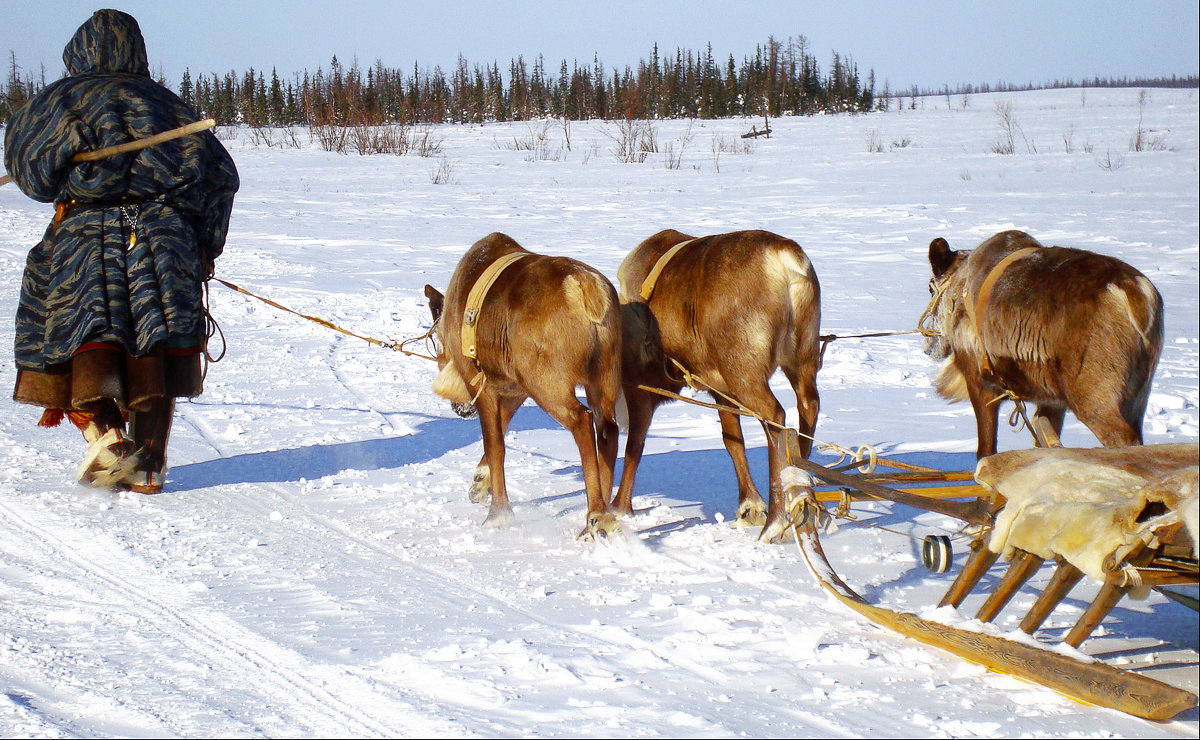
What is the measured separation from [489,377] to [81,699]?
8.61ft

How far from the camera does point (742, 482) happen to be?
215 inches

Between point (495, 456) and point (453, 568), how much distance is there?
90 cm

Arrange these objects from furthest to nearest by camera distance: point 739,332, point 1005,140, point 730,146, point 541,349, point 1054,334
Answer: point 730,146 → point 1005,140 → point 739,332 → point 541,349 → point 1054,334

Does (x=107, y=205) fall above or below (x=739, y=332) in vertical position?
above

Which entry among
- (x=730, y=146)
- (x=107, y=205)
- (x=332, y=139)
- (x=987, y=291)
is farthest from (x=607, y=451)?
(x=332, y=139)

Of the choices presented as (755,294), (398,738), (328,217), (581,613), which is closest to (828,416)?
(755,294)

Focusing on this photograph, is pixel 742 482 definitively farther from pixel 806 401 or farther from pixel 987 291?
pixel 987 291

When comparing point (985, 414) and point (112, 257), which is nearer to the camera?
point (985, 414)

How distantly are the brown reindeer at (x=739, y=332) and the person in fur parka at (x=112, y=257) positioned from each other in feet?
8.68

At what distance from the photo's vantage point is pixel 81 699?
3.24m

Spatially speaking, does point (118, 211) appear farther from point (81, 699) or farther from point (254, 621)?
point (81, 699)

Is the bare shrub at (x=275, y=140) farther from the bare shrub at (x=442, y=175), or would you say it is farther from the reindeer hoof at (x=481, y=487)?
the reindeer hoof at (x=481, y=487)

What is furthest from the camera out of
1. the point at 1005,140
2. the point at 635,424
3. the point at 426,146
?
the point at 426,146

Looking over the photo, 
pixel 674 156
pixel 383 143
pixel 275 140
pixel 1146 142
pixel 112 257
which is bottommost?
pixel 112 257
